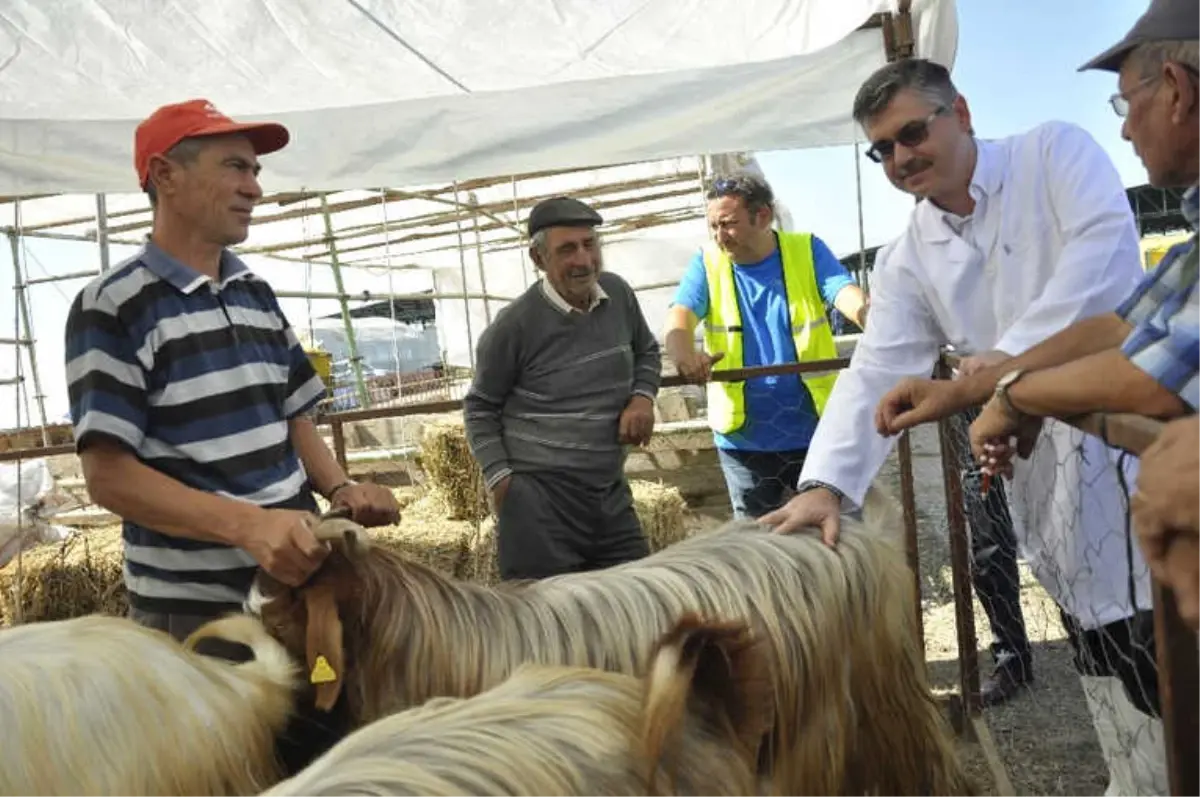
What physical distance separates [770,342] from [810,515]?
1.79 meters

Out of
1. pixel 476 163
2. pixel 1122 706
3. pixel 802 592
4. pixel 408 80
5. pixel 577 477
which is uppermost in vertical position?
pixel 408 80

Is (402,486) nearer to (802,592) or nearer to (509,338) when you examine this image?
(509,338)

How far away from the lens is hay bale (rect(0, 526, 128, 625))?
5676 mm

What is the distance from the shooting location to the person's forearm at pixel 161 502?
1.78 meters

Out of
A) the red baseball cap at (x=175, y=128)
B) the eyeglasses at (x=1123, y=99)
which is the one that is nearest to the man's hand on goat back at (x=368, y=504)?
the red baseball cap at (x=175, y=128)

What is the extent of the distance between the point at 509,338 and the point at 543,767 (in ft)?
7.47

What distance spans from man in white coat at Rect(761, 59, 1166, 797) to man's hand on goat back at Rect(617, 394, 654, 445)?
0.86 meters

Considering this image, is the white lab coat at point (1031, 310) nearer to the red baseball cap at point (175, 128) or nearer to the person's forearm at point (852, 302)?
the person's forearm at point (852, 302)

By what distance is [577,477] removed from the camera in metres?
3.19

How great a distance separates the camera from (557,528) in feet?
10.3

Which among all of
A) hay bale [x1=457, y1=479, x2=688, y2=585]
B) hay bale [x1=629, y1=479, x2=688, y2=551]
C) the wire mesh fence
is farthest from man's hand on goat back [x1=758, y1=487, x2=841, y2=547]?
hay bale [x1=629, y1=479, x2=688, y2=551]

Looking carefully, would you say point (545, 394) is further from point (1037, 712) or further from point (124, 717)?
point (1037, 712)

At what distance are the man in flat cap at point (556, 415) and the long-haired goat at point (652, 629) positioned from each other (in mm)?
883

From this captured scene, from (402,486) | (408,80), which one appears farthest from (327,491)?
(402,486)
